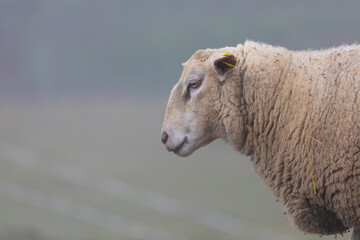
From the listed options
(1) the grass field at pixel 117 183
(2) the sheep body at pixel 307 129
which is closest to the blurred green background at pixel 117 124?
(1) the grass field at pixel 117 183

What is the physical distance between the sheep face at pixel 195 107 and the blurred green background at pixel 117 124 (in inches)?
180

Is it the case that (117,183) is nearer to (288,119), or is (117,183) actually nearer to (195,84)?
(195,84)

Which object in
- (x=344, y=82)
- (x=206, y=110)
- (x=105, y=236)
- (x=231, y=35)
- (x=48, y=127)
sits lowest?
(x=105, y=236)

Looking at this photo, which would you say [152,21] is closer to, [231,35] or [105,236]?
[231,35]

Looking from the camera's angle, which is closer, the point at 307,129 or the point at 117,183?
the point at 307,129

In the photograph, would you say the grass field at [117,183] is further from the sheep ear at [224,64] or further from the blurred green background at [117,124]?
the sheep ear at [224,64]

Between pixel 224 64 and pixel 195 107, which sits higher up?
pixel 224 64

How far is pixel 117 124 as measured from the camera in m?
13.1

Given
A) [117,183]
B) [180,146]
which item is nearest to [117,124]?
[117,183]

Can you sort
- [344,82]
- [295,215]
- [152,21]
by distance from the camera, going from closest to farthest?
[344,82]
[295,215]
[152,21]

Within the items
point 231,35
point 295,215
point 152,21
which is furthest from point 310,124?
point 152,21

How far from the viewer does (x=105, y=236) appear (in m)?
10.9

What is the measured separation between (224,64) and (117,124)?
340 inches

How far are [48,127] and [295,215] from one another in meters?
10.2
